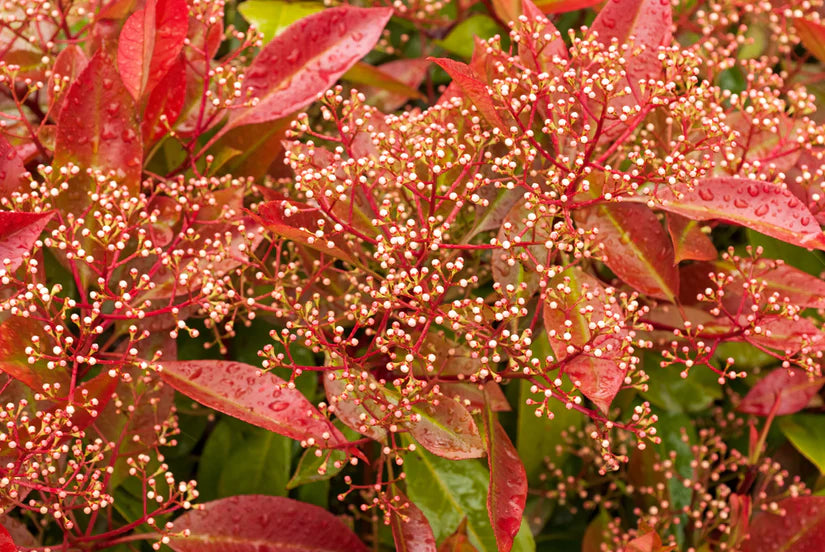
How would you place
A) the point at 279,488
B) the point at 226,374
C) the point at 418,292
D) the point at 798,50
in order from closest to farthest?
the point at 418,292
the point at 226,374
the point at 279,488
the point at 798,50

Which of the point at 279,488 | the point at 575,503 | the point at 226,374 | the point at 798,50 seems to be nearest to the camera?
the point at 226,374

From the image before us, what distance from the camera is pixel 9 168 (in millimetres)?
959

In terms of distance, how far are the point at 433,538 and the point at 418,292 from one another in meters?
0.30

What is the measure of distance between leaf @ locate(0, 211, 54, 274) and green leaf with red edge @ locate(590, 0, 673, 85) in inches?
25.9

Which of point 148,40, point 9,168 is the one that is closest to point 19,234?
point 9,168

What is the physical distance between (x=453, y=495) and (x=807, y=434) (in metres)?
0.51

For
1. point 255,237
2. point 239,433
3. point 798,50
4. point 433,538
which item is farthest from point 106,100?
point 798,50

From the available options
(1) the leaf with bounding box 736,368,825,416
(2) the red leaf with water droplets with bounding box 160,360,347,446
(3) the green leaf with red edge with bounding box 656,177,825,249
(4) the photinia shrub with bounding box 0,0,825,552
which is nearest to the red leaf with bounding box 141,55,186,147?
(4) the photinia shrub with bounding box 0,0,825,552

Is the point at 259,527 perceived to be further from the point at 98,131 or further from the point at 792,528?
the point at 792,528

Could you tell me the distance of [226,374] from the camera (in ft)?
3.13

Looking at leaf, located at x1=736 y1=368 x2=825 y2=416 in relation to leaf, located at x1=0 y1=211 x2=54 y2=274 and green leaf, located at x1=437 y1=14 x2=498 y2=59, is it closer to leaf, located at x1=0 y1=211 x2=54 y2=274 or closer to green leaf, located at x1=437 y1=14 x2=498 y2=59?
green leaf, located at x1=437 y1=14 x2=498 y2=59

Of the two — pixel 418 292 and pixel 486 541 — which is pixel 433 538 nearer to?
pixel 486 541

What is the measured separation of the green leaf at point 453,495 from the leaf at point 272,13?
0.61m

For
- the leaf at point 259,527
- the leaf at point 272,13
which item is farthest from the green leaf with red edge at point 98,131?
the leaf at point 259,527
